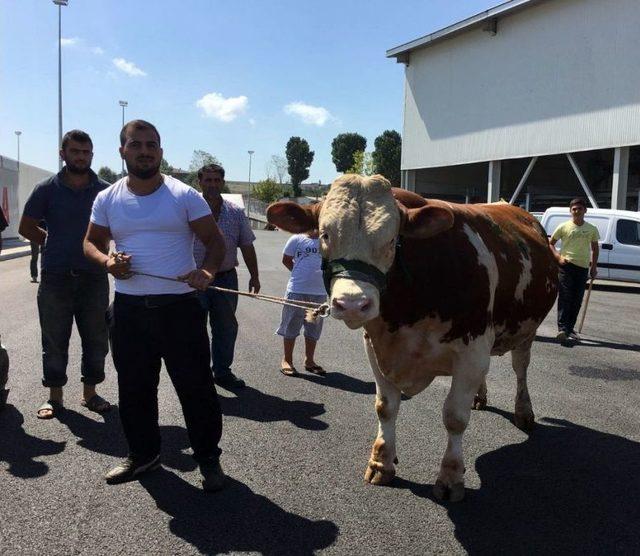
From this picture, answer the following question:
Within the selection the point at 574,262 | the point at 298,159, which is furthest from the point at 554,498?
the point at 298,159

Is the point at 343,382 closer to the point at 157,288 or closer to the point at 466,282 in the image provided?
the point at 466,282

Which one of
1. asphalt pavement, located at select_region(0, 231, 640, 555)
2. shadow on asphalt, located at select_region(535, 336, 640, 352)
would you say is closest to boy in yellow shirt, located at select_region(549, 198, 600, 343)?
shadow on asphalt, located at select_region(535, 336, 640, 352)

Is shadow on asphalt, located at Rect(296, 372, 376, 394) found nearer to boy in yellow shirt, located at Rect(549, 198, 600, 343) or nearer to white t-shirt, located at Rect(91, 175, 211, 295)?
white t-shirt, located at Rect(91, 175, 211, 295)

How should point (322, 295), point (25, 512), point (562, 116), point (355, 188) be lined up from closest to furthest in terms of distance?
point (355, 188)
point (25, 512)
point (322, 295)
point (562, 116)

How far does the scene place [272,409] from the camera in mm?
4758

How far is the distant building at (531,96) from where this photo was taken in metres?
22.5

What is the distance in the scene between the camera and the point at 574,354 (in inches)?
279

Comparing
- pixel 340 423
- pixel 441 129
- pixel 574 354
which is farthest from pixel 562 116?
pixel 340 423

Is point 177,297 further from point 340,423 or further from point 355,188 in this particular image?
point 340,423

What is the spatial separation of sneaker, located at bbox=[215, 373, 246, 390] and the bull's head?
278 centimetres

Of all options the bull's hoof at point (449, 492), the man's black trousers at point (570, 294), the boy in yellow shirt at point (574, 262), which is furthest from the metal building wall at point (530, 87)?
the bull's hoof at point (449, 492)

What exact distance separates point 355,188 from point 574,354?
539 cm

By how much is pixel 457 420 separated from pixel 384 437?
474mm

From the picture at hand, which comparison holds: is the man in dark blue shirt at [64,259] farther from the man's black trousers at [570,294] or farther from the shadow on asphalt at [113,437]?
the man's black trousers at [570,294]
